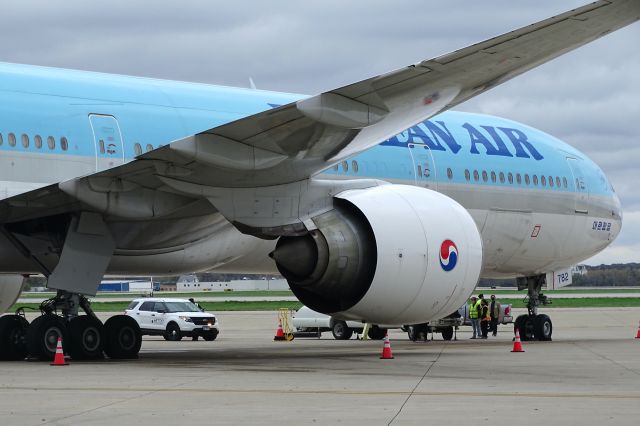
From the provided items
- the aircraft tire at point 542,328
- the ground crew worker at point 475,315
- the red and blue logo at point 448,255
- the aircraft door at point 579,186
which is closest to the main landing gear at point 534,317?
the aircraft tire at point 542,328

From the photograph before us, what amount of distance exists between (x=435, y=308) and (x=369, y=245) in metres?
1.42

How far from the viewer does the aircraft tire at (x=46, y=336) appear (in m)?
15.4

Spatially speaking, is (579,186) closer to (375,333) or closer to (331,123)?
(375,333)

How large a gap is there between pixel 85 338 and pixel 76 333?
0.55 feet

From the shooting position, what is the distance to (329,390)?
37.9ft

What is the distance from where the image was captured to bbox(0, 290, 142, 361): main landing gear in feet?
50.6

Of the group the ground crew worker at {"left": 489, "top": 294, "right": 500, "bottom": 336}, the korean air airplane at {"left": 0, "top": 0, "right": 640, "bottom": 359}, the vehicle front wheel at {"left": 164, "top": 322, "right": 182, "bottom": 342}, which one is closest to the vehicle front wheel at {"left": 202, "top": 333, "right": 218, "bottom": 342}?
the vehicle front wheel at {"left": 164, "top": 322, "right": 182, "bottom": 342}

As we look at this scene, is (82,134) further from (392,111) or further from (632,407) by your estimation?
(632,407)

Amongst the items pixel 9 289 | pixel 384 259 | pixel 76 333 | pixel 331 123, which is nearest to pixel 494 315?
pixel 9 289

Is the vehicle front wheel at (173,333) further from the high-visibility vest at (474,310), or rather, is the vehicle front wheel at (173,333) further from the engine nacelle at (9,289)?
the engine nacelle at (9,289)

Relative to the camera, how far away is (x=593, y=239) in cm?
2286

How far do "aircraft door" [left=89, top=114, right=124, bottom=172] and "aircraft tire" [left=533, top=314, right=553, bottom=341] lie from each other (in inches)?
434

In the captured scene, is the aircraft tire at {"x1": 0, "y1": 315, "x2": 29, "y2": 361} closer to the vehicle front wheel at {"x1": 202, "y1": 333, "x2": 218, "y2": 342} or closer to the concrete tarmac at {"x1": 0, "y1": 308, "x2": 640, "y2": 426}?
the concrete tarmac at {"x1": 0, "y1": 308, "x2": 640, "y2": 426}

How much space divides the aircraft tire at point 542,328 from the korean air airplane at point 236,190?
646 centimetres
